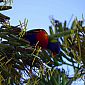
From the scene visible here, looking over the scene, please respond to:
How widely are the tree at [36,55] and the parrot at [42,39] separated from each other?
4cm

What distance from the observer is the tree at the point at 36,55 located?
164cm

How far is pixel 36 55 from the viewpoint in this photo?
167cm

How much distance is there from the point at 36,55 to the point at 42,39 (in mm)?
238

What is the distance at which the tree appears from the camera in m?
1.64

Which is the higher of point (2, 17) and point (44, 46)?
point (2, 17)

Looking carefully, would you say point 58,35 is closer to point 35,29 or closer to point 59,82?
point 35,29

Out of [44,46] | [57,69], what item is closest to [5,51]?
[44,46]

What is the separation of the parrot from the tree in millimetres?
38

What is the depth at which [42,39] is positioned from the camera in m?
1.88

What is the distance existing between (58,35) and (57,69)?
298 mm

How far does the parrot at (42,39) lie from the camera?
1.86 m

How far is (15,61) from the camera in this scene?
5.68 feet

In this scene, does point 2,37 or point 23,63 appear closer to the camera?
point 2,37

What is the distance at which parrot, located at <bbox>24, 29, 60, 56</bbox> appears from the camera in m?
1.86
